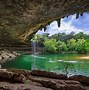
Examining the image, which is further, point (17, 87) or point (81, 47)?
point (81, 47)

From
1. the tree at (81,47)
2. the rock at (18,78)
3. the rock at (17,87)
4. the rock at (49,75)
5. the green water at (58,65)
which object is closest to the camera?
the rock at (17,87)

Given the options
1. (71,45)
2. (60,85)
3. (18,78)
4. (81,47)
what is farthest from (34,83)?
(71,45)

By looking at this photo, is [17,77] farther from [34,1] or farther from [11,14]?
[34,1]

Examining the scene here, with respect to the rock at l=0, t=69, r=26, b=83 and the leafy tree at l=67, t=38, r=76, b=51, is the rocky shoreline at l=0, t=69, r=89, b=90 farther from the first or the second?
the leafy tree at l=67, t=38, r=76, b=51

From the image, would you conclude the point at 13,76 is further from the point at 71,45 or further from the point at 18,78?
the point at 71,45

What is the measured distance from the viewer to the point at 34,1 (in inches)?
194

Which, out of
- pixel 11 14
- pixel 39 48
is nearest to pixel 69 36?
pixel 39 48

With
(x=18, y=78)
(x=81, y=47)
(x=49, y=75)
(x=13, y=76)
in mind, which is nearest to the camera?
(x=18, y=78)

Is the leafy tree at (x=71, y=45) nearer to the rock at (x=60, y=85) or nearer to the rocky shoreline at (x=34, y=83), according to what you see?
the rocky shoreline at (x=34, y=83)

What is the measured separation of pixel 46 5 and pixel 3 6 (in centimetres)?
93

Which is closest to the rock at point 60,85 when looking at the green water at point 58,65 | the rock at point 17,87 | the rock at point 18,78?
the rock at point 17,87

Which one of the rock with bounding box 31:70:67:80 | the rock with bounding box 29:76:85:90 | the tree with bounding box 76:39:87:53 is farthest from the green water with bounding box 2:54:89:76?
the tree with bounding box 76:39:87:53

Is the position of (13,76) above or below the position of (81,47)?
above

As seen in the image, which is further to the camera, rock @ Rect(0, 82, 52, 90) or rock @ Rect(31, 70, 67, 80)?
rock @ Rect(31, 70, 67, 80)
